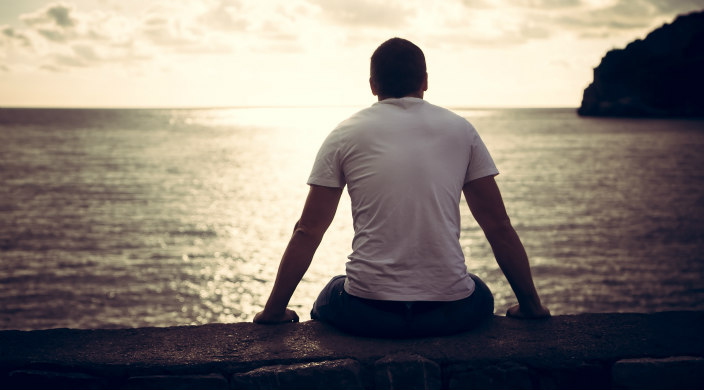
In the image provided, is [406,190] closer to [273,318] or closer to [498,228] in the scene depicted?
[498,228]

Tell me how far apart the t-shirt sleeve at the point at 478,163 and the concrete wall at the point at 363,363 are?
2.40 feet

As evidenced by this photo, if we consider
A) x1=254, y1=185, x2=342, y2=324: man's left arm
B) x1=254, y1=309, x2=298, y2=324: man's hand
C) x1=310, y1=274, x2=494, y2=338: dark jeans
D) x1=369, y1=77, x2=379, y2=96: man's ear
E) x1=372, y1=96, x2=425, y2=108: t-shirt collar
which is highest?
x1=369, y1=77, x2=379, y2=96: man's ear

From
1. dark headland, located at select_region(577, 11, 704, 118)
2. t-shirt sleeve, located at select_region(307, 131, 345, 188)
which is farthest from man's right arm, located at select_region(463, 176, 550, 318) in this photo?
dark headland, located at select_region(577, 11, 704, 118)

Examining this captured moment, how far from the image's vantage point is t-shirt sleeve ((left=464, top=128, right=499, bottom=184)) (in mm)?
2479

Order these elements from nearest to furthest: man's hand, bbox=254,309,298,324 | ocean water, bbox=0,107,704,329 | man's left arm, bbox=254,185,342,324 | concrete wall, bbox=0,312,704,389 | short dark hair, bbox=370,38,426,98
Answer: concrete wall, bbox=0,312,704,389 → short dark hair, bbox=370,38,426,98 → man's left arm, bbox=254,185,342,324 → man's hand, bbox=254,309,298,324 → ocean water, bbox=0,107,704,329

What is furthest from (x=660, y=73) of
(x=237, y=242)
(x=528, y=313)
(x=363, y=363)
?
(x=363, y=363)

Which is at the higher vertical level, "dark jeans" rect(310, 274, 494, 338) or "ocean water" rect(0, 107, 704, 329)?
"dark jeans" rect(310, 274, 494, 338)

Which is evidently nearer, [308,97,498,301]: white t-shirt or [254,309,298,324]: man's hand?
[308,97,498,301]: white t-shirt

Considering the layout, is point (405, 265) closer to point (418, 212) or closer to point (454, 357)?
point (418, 212)

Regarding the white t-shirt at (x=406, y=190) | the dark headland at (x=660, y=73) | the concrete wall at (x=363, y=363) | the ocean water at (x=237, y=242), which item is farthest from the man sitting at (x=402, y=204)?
the dark headland at (x=660, y=73)

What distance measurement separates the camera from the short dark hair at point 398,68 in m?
2.43

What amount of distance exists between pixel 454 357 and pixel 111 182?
111ft

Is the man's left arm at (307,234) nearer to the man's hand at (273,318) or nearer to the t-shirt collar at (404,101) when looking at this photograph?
the man's hand at (273,318)

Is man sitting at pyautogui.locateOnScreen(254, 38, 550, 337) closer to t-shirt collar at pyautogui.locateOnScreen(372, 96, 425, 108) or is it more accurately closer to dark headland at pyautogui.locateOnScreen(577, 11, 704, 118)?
t-shirt collar at pyautogui.locateOnScreen(372, 96, 425, 108)
